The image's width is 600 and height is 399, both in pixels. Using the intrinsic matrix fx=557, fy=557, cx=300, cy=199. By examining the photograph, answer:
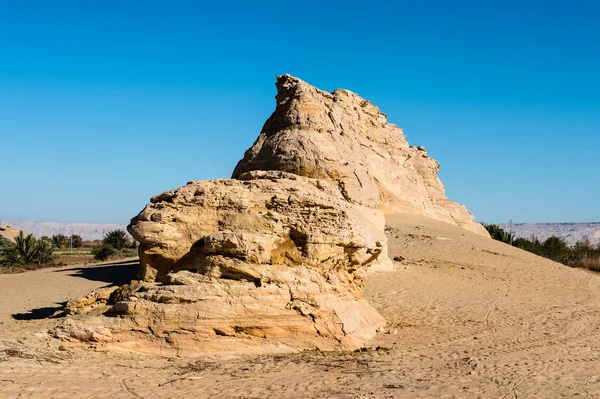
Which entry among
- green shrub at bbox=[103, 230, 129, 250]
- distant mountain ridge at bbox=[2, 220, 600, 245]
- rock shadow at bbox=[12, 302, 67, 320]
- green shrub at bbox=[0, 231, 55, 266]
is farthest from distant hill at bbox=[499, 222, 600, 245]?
rock shadow at bbox=[12, 302, 67, 320]

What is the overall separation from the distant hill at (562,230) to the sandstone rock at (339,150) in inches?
4558

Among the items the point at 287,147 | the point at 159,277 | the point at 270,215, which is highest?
the point at 287,147

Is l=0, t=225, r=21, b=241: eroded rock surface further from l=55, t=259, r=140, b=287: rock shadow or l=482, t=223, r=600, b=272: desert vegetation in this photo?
l=482, t=223, r=600, b=272: desert vegetation

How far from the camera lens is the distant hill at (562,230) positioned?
139 metres

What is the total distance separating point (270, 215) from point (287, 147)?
30.3 feet

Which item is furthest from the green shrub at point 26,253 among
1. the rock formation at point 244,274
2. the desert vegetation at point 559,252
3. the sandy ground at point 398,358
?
the desert vegetation at point 559,252

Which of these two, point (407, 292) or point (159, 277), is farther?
point (407, 292)

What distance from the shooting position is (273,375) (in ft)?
24.4

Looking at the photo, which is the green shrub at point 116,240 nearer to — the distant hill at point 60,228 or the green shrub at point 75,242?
the green shrub at point 75,242

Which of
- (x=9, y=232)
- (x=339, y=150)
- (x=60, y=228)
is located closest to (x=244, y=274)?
(x=339, y=150)

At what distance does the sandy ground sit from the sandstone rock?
389 centimetres

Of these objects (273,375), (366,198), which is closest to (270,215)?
(273,375)

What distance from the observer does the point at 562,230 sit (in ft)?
510

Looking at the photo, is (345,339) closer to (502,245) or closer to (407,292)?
(407,292)
